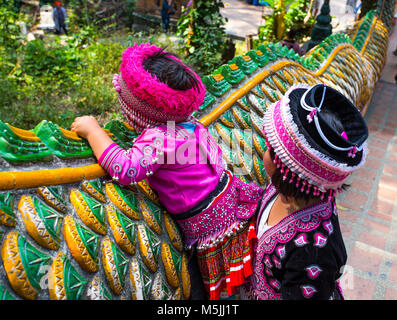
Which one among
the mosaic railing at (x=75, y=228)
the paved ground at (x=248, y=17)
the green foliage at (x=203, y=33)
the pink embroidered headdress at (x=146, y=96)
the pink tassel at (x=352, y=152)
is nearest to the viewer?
the mosaic railing at (x=75, y=228)

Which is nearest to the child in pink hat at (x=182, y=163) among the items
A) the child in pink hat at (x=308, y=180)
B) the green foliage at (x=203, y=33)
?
the child in pink hat at (x=308, y=180)

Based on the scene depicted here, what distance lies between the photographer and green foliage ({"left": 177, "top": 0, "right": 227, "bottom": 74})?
5.71m

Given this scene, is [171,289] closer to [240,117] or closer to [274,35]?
[240,117]

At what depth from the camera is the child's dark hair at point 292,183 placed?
1.13 meters

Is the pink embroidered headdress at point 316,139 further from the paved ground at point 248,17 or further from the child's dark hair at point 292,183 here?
the paved ground at point 248,17

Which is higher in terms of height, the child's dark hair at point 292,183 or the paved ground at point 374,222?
the child's dark hair at point 292,183

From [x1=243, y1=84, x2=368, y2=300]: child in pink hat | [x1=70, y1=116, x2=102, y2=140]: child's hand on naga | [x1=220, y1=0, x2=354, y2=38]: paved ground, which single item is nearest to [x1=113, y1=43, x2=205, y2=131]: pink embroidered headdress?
[x1=70, y1=116, x2=102, y2=140]: child's hand on naga

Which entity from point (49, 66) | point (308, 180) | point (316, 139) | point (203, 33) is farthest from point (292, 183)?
point (49, 66)

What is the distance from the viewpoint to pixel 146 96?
115 centimetres

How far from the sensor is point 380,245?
2762 millimetres

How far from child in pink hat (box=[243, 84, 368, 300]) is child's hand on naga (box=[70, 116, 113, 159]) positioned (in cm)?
56

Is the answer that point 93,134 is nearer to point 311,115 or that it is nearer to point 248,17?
point 311,115

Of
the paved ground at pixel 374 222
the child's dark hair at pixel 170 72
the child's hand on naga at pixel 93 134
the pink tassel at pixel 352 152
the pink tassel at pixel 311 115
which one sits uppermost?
the child's dark hair at pixel 170 72

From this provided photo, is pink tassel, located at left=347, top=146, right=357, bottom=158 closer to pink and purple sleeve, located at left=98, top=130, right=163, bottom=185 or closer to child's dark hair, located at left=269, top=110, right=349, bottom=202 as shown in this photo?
child's dark hair, located at left=269, top=110, right=349, bottom=202
